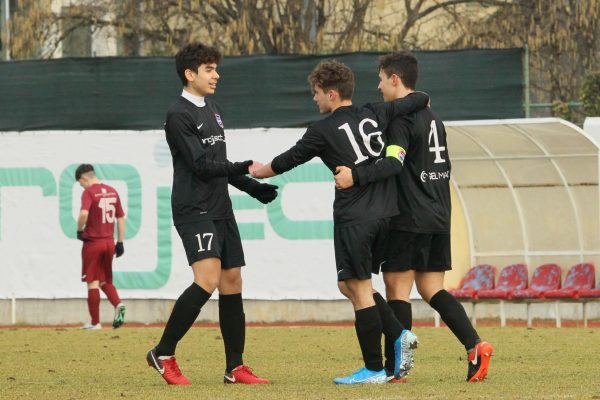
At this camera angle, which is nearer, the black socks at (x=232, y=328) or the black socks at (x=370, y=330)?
the black socks at (x=370, y=330)

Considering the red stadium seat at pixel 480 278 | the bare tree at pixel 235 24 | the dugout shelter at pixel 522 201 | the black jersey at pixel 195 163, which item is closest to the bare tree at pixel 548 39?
the bare tree at pixel 235 24

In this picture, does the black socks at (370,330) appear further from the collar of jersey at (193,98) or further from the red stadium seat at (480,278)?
the red stadium seat at (480,278)

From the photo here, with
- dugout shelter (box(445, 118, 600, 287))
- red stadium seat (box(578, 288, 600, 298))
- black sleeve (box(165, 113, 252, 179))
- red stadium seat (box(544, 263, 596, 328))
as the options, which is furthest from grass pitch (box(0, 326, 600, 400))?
dugout shelter (box(445, 118, 600, 287))

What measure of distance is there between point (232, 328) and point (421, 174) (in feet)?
5.06

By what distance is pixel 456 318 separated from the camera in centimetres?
901

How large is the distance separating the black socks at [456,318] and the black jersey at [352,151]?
65 cm

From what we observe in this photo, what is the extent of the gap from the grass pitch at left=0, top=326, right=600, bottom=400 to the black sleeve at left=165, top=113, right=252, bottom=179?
51.5 inches

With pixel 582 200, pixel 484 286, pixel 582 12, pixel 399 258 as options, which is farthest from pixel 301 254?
pixel 399 258

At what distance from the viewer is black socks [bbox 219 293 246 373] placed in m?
9.37

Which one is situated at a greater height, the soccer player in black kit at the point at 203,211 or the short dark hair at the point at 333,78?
the short dark hair at the point at 333,78

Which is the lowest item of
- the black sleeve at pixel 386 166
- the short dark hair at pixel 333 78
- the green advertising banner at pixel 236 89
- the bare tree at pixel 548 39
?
the black sleeve at pixel 386 166

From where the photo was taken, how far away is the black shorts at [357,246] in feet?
28.9

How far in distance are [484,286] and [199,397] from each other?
978cm

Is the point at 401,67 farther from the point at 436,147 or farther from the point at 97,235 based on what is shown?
the point at 97,235
